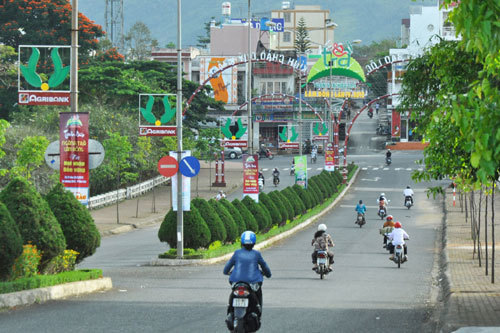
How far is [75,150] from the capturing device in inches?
736

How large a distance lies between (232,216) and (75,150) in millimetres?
14703

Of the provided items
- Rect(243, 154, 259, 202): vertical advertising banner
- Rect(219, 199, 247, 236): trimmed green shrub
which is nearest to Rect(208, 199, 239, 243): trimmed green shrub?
Rect(219, 199, 247, 236): trimmed green shrub

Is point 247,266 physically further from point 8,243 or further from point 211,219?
point 211,219

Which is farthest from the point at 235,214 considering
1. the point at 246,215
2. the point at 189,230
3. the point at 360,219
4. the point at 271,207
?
the point at 360,219

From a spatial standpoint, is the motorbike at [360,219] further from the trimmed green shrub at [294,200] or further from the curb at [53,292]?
the curb at [53,292]

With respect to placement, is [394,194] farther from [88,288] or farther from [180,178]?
[88,288]

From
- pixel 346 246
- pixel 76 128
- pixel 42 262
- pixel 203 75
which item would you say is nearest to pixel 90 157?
pixel 76 128

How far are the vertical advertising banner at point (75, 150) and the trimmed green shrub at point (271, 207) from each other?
68.1 ft

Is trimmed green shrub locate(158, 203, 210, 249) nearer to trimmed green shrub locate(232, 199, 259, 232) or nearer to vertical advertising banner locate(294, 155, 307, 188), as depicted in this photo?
trimmed green shrub locate(232, 199, 259, 232)

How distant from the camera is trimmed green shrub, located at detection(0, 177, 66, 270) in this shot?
1708 centimetres

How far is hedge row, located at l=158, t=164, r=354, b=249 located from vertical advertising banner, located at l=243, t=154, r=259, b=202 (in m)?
0.55

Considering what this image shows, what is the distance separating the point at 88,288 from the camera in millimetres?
18484

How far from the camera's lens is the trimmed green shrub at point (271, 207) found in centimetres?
3972

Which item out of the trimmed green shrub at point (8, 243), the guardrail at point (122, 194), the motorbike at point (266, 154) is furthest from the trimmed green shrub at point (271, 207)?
the motorbike at point (266, 154)
